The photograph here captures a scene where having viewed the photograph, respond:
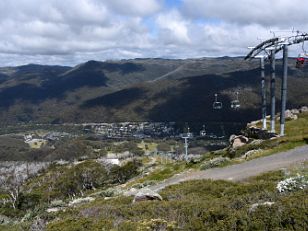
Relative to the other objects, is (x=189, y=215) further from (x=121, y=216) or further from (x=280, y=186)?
(x=280, y=186)

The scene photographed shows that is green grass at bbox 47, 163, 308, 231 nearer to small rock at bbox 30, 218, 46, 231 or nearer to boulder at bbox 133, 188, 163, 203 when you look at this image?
small rock at bbox 30, 218, 46, 231

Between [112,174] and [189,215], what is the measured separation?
84.8m

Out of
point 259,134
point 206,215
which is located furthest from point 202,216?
point 259,134

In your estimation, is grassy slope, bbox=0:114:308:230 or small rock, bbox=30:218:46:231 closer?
grassy slope, bbox=0:114:308:230

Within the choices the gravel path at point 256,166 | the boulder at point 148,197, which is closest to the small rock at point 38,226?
the boulder at point 148,197

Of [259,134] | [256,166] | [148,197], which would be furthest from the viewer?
[259,134]

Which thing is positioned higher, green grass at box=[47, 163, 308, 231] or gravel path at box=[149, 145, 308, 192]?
green grass at box=[47, 163, 308, 231]

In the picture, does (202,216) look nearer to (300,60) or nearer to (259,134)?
(300,60)

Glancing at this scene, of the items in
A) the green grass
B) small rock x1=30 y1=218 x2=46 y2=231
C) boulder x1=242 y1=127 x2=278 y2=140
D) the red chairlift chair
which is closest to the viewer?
the green grass

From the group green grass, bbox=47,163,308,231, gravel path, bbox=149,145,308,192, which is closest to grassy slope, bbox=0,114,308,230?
green grass, bbox=47,163,308,231

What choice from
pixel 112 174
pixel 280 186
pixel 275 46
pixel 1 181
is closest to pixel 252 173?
pixel 280 186

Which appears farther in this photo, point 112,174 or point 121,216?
point 112,174

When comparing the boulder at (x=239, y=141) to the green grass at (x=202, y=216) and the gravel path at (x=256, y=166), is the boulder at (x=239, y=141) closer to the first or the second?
the gravel path at (x=256, y=166)

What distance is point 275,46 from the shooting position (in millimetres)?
41062
